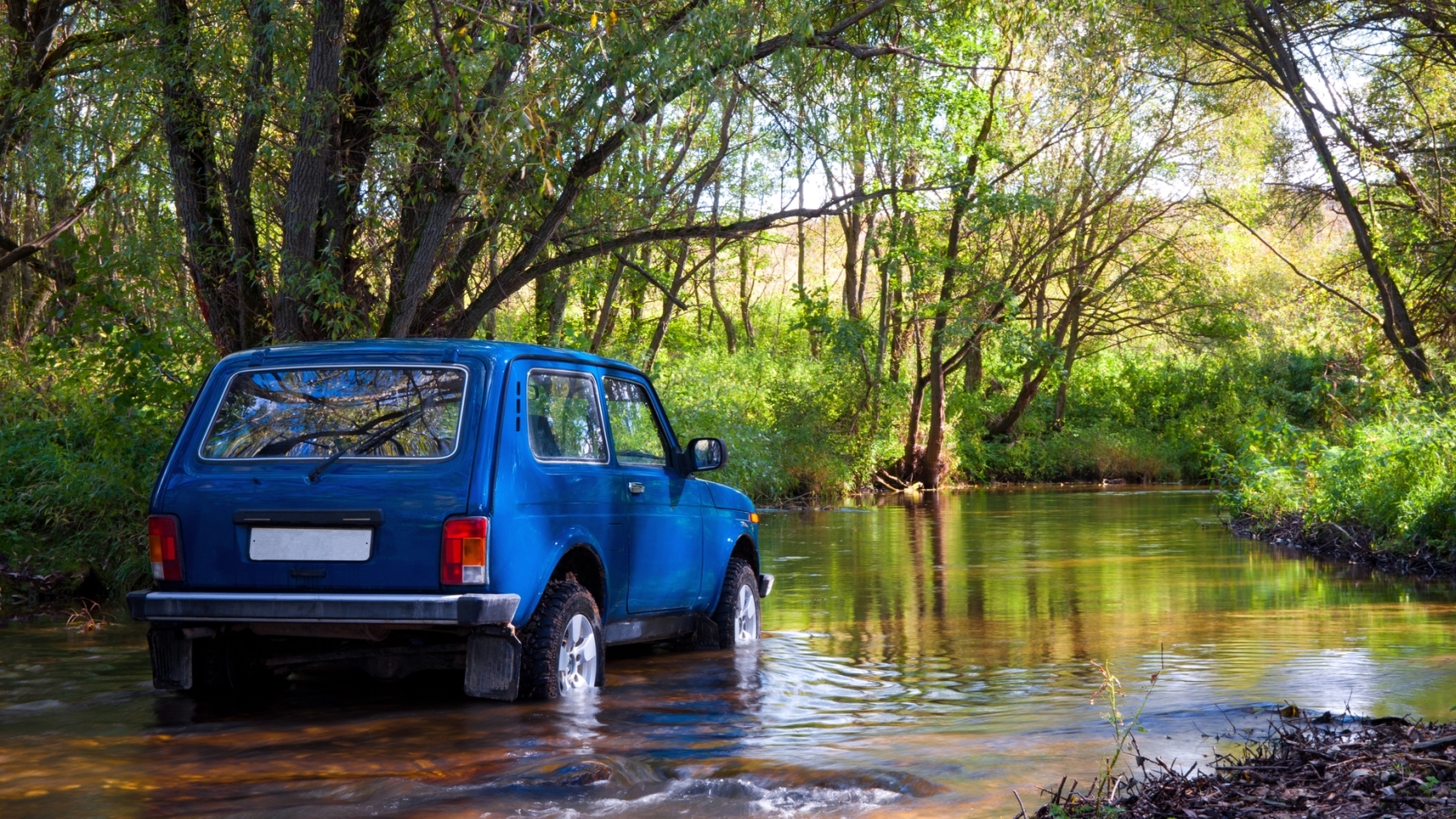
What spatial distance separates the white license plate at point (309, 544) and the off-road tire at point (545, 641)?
35.0 inches

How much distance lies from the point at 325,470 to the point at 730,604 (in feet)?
10.9

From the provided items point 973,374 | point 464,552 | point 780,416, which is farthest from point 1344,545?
point 973,374

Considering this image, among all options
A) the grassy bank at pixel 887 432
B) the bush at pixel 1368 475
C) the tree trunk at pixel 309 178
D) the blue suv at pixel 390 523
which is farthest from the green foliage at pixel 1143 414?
the blue suv at pixel 390 523

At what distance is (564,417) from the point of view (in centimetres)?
720

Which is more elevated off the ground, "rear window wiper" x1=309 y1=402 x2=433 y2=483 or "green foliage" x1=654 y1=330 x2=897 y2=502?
"green foliage" x1=654 y1=330 x2=897 y2=502

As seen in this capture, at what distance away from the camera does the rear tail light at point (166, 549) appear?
6.43 metres

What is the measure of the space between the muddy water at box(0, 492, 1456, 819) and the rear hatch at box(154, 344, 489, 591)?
0.77 m

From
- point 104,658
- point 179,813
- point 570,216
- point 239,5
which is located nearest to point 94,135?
point 239,5

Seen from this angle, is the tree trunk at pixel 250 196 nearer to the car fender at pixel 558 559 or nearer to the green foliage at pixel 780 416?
the car fender at pixel 558 559

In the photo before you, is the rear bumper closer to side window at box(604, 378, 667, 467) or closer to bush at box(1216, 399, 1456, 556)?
side window at box(604, 378, 667, 467)

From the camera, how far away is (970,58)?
2030 centimetres

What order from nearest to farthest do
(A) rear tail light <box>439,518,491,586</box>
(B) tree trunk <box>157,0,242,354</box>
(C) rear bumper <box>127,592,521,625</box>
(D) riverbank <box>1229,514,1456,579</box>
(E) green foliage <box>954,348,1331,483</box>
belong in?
1. (C) rear bumper <box>127,592,521,625</box>
2. (A) rear tail light <box>439,518,491,586</box>
3. (B) tree trunk <box>157,0,242,354</box>
4. (D) riverbank <box>1229,514,1456,579</box>
5. (E) green foliage <box>954,348,1331,483</box>

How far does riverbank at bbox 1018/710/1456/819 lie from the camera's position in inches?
165

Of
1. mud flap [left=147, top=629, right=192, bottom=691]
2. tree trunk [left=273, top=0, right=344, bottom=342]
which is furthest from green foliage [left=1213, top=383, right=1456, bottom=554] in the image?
mud flap [left=147, top=629, right=192, bottom=691]
